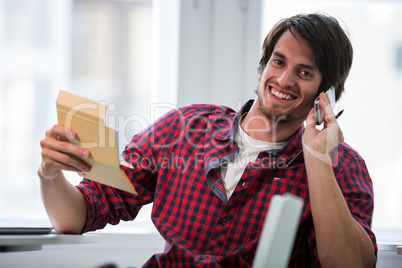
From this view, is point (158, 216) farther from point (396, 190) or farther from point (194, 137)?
point (396, 190)

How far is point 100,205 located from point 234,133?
0.46 m

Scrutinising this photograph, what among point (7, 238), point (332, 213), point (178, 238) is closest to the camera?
point (7, 238)

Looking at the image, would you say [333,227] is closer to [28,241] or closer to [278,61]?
→ [278,61]

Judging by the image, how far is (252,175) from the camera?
1354 mm

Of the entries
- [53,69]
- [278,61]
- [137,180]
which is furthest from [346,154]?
[53,69]

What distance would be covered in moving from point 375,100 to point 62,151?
4.75 feet

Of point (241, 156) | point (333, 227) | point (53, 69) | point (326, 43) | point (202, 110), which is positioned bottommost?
point (333, 227)

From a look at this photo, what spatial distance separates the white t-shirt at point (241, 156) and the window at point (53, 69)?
588 mm

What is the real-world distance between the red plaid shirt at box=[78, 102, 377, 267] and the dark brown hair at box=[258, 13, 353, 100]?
23 cm

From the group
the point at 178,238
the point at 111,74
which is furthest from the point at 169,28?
the point at 178,238

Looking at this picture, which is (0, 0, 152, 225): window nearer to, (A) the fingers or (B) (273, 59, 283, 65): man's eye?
(B) (273, 59, 283, 65): man's eye

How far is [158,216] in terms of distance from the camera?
4.61ft

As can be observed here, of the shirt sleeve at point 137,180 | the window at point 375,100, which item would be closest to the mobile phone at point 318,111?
the shirt sleeve at point 137,180

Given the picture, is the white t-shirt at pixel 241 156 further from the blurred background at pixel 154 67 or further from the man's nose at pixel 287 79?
the blurred background at pixel 154 67
